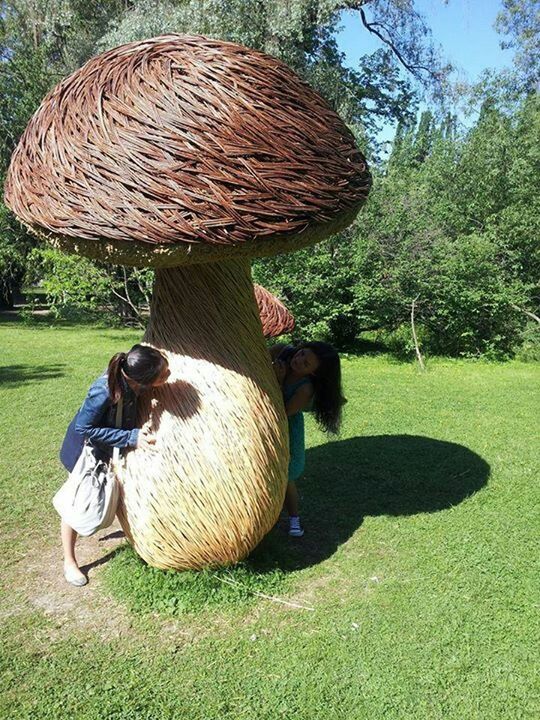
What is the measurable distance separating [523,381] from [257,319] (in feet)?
27.5

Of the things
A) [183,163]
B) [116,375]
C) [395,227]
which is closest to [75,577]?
[116,375]

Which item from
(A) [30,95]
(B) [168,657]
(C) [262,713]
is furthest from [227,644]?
(A) [30,95]

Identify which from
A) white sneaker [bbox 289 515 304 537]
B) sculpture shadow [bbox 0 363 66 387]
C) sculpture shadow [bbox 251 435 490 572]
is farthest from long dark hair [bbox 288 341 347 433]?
sculpture shadow [bbox 0 363 66 387]

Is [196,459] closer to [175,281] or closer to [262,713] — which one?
[175,281]

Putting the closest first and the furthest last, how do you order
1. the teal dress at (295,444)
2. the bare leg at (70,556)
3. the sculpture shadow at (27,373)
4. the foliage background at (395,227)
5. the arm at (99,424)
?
the arm at (99,424)
the bare leg at (70,556)
the teal dress at (295,444)
the sculpture shadow at (27,373)
the foliage background at (395,227)

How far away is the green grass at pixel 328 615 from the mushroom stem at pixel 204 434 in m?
0.35

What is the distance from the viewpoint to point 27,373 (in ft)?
34.3

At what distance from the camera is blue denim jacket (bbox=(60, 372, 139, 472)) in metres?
3.30

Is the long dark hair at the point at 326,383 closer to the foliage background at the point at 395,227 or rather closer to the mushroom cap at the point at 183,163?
the mushroom cap at the point at 183,163

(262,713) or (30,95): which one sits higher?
(30,95)

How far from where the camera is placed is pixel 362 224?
13.3m

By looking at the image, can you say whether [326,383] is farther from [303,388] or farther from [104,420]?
[104,420]

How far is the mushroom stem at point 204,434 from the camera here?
332 centimetres

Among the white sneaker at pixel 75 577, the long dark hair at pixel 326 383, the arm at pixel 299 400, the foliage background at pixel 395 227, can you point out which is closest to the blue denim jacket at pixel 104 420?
the white sneaker at pixel 75 577
